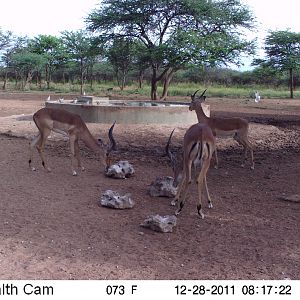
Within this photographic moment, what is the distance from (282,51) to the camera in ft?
122

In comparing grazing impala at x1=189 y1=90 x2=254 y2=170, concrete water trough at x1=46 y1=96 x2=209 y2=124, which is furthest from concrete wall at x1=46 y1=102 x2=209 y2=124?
grazing impala at x1=189 y1=90 x2=254 y2=170

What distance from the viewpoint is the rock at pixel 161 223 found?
4.81m

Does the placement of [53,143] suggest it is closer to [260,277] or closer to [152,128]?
[152,128]

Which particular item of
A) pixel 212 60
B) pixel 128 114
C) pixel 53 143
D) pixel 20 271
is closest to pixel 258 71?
pixel 212 60

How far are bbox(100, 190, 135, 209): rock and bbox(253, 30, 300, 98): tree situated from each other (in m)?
32.7

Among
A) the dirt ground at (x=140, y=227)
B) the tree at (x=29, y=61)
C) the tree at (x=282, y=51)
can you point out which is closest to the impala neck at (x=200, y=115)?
the dirt ground at (x=140, y=227)

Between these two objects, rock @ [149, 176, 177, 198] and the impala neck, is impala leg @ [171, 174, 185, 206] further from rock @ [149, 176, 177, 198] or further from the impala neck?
the impala neck

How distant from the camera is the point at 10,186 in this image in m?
6.59

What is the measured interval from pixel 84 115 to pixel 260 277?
31.0 feet

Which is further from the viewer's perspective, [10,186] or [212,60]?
[212,60]

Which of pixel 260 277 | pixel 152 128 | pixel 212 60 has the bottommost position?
pixel 260 277

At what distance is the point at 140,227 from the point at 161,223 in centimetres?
29

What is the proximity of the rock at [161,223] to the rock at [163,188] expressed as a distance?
1.32 metres

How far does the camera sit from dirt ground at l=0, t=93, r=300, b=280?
12.8 ft
